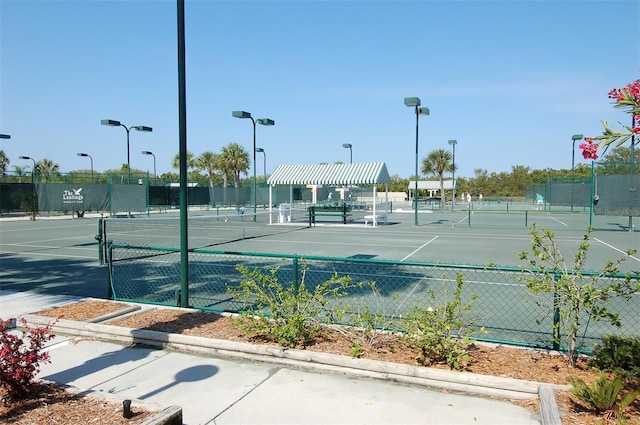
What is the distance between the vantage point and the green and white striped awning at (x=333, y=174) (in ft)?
87.1

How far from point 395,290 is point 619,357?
465cm

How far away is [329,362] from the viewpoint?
207 inches

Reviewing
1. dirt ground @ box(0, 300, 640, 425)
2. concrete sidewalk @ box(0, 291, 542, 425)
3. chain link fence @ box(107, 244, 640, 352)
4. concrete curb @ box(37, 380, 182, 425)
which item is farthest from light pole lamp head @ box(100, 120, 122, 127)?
concrete curb @ box(37, 380, 182, 425)

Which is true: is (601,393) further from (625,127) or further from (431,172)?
(431,172)

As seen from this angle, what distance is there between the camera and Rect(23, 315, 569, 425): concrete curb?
4547mm

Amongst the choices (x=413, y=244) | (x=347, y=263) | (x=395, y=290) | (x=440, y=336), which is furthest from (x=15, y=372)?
(x=413, y=244)

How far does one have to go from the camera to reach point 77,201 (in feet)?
107

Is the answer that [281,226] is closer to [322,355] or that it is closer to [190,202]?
[190,202]

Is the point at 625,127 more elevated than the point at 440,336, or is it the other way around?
the point at 625,127

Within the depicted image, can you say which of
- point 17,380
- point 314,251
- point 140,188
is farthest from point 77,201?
point 17,380

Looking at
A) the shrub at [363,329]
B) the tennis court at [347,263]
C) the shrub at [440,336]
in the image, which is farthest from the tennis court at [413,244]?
the shrub at [440,336]

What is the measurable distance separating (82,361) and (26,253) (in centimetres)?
1143

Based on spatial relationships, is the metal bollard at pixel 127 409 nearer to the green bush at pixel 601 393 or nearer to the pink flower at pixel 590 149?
the green bush at pixel 601 393

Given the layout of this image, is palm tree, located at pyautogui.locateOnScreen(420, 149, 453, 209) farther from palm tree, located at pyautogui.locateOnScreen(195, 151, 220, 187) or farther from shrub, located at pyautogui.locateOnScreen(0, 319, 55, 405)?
shrub, located at pyautogui.locateOnScreen(0, 319, 55, 405)
